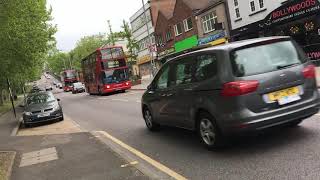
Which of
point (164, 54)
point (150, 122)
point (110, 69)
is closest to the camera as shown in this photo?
point (150, 122)

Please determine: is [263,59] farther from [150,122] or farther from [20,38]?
[20,38]

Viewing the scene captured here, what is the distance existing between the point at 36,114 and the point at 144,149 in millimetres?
9911

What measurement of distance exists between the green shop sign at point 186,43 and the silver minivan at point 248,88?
1342 inches

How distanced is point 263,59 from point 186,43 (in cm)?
3775

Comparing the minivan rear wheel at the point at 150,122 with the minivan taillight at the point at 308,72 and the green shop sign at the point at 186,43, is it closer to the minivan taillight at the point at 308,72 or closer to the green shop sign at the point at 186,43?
the minivan taillight at the point at 308,72

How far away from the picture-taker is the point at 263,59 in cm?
706

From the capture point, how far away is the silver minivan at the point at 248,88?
6805 mm

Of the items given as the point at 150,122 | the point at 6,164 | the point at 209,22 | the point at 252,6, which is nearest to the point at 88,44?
the point at 209,22

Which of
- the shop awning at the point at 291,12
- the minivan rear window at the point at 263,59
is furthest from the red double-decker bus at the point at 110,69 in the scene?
the minivan rear window at the point at 263,59

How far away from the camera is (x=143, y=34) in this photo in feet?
221

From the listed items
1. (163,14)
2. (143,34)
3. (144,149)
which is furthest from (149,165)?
(143,34)

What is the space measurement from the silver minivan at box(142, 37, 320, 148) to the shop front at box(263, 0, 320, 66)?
1859cm

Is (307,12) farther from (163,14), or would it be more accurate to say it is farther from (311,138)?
(163,14)

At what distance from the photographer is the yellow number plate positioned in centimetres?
689
